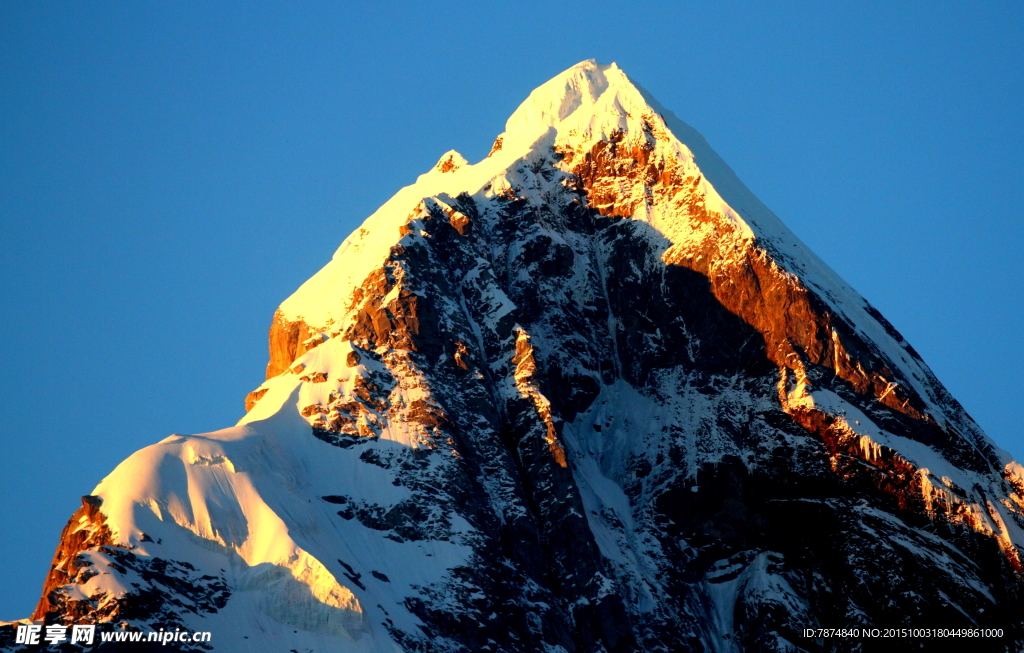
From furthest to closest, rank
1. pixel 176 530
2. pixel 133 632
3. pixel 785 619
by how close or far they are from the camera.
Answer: pixel 785 619 < pixel 176 530 < pixel 133 632

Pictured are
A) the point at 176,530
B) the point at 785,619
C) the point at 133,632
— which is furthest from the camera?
the point at 785,619

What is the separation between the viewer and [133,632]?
174 m

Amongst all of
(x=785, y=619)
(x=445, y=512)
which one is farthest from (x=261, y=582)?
(x=785, y=619)

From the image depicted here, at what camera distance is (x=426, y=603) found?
189000 millimetres

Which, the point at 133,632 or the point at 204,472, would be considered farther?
the point at 204,472

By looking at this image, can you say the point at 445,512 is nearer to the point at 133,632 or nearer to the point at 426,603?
the point at 426,603

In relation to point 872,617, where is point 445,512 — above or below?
above

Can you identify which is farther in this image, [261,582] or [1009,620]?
[1009,620]

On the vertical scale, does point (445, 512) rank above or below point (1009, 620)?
above

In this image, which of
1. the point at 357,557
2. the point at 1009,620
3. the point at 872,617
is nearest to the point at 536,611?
the point at 357,557

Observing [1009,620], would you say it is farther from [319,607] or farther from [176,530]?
[176,530]

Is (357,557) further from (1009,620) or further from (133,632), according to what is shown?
(1009,620)

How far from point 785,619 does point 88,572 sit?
71251 millimetres

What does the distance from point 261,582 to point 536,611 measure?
2814 cm
